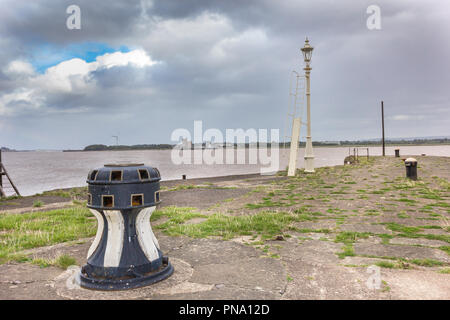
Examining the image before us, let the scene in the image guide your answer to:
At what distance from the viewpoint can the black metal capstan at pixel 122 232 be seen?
3787 millimetres

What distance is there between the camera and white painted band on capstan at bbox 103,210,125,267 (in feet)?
12.6

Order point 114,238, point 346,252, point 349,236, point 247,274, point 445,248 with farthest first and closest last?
point 349,236 < point 445,248 < point 346,252 < point 247,274 < point 114,238

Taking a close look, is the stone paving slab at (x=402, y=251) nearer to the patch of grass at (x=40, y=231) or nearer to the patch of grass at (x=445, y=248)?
the patch of grass at (x=445, y=248)

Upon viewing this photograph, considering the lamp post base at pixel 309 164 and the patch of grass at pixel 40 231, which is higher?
the lamp post base at pixel 309 164

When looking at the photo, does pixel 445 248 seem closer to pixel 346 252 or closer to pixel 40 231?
pixel 346 252

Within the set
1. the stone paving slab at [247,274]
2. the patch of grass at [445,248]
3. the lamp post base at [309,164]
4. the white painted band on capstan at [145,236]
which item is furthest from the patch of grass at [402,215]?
the lamp post base at [309,164]

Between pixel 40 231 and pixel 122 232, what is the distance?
3.58 meters

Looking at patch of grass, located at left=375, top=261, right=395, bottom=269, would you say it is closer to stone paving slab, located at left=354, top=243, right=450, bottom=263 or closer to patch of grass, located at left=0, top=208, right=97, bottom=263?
stone paving slab, located at left=354, top=243, right=450, bottom=263

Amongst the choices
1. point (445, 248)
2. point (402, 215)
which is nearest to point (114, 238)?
point (445, 248)

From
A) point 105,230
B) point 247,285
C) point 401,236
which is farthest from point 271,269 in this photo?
point 401,236

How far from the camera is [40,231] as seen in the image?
6539 millimetres
